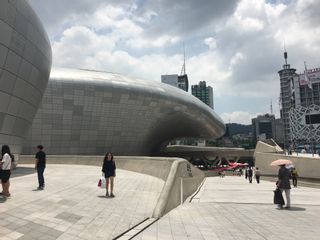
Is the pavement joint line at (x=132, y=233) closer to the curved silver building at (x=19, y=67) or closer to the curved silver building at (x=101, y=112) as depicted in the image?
the curved silver building at (x=19, y=67)

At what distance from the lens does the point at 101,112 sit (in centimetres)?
4450

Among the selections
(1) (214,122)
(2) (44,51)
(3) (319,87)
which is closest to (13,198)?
(2) (44,51)

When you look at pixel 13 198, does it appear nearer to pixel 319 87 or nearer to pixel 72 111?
pixel 72 111

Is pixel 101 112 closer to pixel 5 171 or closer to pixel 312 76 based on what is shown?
pixel 5 171

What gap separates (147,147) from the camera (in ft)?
187

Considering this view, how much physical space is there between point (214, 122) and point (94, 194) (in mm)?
56300

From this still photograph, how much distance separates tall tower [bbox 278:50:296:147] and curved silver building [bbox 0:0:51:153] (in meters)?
169

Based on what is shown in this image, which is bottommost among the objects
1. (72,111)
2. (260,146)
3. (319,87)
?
(260,146)

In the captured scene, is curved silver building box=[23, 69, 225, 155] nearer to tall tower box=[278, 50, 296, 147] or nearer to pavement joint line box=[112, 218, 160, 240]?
pavement joint line box=[112, 218, 160, 240]

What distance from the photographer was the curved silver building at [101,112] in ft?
134

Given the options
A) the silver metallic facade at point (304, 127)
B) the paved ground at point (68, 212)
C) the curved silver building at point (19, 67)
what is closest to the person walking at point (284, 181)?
the paved ground at point (68, 212)

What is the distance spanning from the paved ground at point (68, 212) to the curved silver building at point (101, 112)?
30.0 meters

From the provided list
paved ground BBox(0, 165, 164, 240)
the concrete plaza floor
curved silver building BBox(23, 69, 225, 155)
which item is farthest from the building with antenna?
paved ground BBox(0, 165, 164, 240)

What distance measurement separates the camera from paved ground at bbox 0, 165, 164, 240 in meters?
6.75
